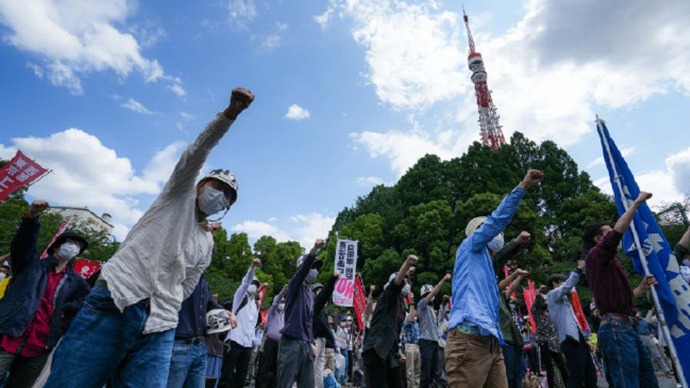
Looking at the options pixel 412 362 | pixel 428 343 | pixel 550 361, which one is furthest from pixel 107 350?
pixel 550 361

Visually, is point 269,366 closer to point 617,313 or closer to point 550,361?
point 617,313

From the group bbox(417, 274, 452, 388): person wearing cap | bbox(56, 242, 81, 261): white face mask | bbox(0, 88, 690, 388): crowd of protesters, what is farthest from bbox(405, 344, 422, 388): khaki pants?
bbox(56, 242, 81, 261): white face mask

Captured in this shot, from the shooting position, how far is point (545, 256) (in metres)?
22.6

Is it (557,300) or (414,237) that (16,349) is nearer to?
(557,300)

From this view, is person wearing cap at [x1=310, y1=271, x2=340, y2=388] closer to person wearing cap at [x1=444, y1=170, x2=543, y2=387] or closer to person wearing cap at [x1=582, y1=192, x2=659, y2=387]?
person wearing cap at [x1=444, y1=170, x2=543, y2=387]

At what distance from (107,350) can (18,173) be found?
7.13 metres

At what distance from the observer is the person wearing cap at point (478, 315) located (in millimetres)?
3045

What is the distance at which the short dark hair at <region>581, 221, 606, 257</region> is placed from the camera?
4465 millimetres

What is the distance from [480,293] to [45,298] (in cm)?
452

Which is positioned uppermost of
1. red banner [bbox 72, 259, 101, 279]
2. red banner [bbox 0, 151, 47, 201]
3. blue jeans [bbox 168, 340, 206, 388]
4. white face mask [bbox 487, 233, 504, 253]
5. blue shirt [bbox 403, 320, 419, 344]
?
red banner [bbox 0, 151, 47, 201]

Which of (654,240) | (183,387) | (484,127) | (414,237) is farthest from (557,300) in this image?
(484,127)

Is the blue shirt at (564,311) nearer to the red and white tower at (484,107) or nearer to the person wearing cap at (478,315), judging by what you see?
the person wearing cap at (478,315)

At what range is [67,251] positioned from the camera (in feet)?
14.1

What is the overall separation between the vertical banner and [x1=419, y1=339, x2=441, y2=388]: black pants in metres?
4.51
